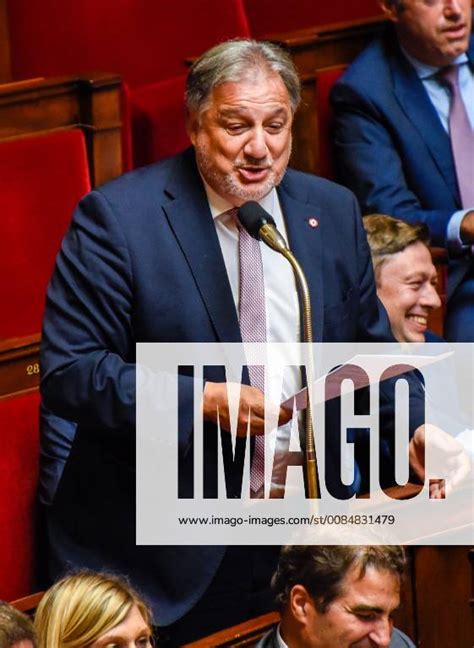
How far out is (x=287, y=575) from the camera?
909 millimetres

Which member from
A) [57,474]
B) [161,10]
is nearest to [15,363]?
[57,474]

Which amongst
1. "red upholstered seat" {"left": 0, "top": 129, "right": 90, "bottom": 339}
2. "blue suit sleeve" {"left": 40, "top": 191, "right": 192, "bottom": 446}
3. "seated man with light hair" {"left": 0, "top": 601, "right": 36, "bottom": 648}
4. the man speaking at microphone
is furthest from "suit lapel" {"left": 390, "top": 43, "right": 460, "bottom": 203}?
"seated man with light hair" {"left": 0, "top": 601, "right": 36, "bottom": 648}

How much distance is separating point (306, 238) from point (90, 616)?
300mm

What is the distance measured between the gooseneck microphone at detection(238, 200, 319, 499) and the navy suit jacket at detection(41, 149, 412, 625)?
0.10 meters

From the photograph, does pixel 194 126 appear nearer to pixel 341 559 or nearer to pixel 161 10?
pixel 341 559

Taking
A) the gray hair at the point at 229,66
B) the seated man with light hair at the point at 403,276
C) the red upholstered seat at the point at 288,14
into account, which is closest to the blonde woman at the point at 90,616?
the gray hair at the point at 229,66

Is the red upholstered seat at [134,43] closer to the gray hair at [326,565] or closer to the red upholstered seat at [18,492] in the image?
the red upholstered seat at [18,492]

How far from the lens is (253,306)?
966mm

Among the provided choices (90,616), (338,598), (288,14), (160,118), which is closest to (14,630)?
(90,616)

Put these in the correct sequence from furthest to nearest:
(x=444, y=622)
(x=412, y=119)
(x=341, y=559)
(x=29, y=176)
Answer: (x=412, y=119), (x=29, y=176), (x=444, y=622), (x=341, y=559)

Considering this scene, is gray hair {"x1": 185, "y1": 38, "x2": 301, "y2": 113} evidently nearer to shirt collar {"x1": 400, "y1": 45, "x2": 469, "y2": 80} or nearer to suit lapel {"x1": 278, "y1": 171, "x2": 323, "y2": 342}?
suit lapel {"x1": 278, "y1": 171, "x2": 323, "y2": 342}

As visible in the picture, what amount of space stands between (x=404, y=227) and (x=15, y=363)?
396 mm

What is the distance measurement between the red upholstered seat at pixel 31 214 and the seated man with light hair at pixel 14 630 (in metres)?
0.55

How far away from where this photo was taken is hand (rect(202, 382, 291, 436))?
0.85 metres
